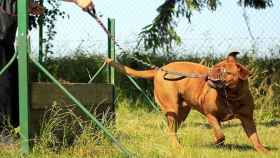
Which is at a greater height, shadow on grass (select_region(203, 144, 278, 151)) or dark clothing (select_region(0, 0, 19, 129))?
dark clothing (select_region(0, 0, 19, 129))

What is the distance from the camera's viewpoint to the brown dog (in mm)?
5492

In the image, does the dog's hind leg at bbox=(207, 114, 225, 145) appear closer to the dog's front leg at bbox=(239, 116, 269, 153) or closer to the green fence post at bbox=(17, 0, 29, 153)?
the dog's front leg at bbox=(239, 116, 269, 153)

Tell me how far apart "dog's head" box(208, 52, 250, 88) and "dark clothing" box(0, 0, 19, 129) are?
1875mm

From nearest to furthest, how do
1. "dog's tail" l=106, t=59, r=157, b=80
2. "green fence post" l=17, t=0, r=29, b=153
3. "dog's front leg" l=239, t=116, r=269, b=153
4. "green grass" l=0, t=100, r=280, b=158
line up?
"green fence post" l=17, t=0, r=29, b=153, "green grass" l=0, t=100, r=280, b=158, "dog's front leg" l=239, t=116, r=269, b=153, "dog's tail" l=106, t=59, r=157, b=80

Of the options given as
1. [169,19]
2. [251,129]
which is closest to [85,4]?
[251,129]

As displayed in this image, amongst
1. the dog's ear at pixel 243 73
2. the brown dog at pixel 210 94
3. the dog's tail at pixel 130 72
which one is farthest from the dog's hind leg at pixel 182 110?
the dog's ear at pixel 243 73

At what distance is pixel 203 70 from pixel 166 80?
419 mm

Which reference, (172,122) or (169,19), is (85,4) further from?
(169,19)

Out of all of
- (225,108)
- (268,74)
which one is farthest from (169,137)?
(268,74)

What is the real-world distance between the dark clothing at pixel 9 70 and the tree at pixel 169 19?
15.7 feet

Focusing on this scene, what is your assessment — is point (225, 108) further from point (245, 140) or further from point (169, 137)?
point (245, 140)

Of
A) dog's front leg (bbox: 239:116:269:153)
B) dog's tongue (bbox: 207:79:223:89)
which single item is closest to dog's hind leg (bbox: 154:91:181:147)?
dog's tongue (bbox: 207:79:223:89)

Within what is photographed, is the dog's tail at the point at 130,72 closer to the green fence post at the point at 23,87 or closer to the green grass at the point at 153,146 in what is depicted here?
the green grass at the point at 153,146

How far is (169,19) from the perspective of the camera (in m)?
9.62
